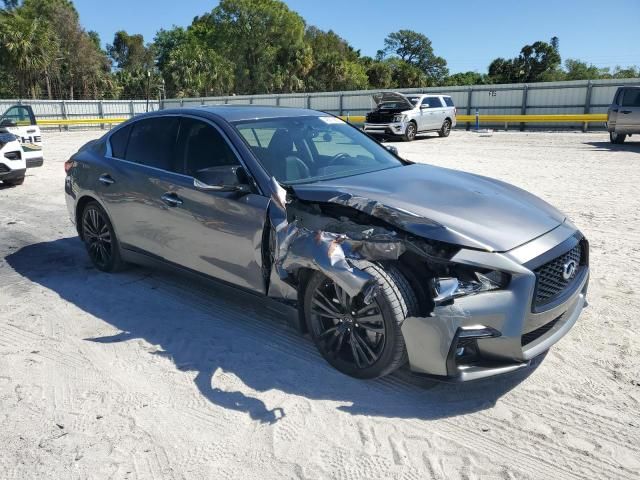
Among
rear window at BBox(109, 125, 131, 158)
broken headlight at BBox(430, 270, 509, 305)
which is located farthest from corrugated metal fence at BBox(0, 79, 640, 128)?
broken headlight at BBox(430, 270, 509, 305)

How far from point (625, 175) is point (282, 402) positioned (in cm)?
→ 1054

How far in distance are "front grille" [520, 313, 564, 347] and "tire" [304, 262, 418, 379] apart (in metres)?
0.64

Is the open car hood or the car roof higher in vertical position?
the open car hood

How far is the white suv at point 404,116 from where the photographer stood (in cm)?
2061

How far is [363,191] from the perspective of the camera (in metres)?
3.58

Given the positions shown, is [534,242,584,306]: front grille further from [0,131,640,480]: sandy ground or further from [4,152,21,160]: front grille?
[4,152,21,160]: front grille

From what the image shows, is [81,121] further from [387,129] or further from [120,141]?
[120,141]

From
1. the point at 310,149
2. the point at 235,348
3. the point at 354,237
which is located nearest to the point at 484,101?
the point at 310,149

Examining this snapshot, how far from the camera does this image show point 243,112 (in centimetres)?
457

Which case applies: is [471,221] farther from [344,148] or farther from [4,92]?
[4,92]

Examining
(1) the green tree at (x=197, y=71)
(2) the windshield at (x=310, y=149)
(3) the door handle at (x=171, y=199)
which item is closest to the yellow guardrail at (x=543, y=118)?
(2) the windshield at (x=310, y=149)

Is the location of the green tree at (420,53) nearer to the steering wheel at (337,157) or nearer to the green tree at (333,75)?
the green tree at (333,75)

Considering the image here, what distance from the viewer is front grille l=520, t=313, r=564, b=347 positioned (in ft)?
9.93

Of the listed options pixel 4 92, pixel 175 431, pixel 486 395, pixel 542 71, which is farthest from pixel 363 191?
pixel 542 71
